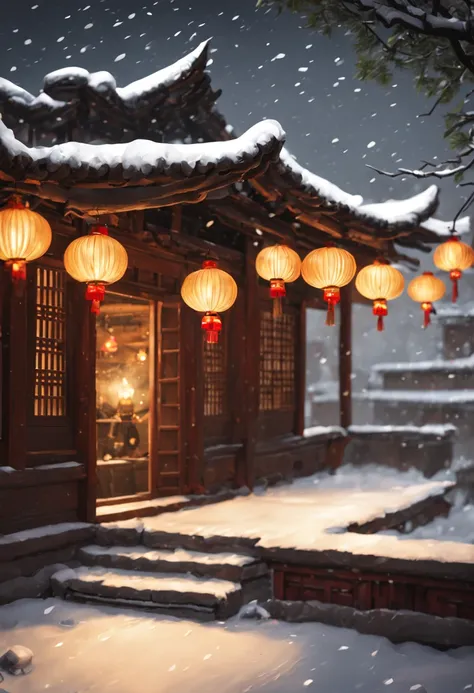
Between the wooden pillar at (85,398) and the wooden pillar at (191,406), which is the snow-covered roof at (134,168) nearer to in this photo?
the wooden pillar at (85,398)

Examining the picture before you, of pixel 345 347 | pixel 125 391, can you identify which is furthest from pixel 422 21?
pixel 345 347

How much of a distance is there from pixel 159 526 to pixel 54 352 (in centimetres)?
228

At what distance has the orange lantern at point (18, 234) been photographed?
270 inches

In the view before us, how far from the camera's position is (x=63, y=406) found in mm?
8719

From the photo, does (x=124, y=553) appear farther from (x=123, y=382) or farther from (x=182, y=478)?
(x=123, y=382)

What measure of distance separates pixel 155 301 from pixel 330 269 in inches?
97.6

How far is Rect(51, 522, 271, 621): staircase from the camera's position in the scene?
7219 mm

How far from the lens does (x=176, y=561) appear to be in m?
7.84

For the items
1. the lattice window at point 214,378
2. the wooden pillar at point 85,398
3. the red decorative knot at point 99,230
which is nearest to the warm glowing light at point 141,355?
the lattice window at point 214,378

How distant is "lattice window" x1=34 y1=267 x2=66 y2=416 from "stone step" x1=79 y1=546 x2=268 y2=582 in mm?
1626

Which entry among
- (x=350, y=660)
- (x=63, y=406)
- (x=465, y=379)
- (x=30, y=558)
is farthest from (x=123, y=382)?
(x=465, y=379)

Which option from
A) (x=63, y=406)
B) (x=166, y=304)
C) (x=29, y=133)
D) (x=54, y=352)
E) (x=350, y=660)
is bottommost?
(x=350, y=660)

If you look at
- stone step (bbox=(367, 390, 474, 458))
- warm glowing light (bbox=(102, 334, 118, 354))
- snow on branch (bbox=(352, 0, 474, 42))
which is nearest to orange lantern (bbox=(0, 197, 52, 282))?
snow on branch (bbox=(352, 0, 474, 42))

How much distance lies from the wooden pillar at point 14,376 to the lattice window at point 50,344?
0.43 meters
